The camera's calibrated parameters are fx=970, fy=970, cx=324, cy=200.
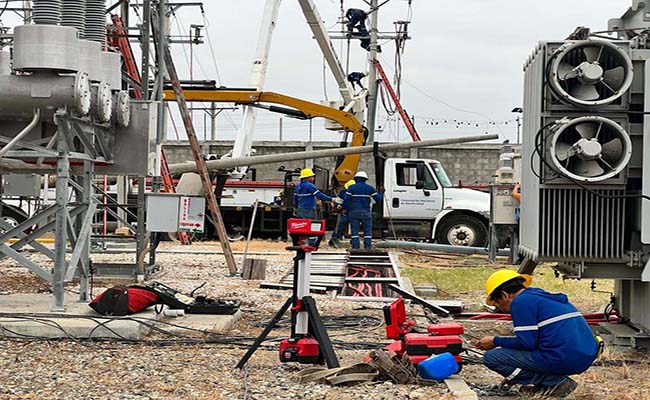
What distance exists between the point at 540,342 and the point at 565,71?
2.83 m

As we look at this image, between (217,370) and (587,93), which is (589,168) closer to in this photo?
(587,93)

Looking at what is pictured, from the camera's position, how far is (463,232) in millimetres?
23547

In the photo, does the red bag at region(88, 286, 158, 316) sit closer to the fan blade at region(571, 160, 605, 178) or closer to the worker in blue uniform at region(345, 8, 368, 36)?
the fan blade at region(571, 160, 605, 178)

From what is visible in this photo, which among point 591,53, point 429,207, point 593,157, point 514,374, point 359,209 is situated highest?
point 591,53

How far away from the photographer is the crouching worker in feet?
22.3

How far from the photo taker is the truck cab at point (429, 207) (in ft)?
77.2

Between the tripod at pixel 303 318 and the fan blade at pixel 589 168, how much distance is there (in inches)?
97.0

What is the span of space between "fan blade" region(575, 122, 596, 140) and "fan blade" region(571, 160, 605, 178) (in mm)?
216

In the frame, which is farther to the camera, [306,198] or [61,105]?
[306,198]

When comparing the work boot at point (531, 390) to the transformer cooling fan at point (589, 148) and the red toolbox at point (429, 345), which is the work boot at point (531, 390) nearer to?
the red toolbox at point (429, 345)

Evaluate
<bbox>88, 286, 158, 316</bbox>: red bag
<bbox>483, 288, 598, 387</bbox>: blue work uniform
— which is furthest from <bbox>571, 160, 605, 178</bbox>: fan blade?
<bbox>88, 286, 158, 316</bbox>: red bag

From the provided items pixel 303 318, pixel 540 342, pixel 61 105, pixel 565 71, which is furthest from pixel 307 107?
pixel 540 342

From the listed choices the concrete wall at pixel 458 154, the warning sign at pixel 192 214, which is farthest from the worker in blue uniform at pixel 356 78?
the warning sign at pixel 192 214

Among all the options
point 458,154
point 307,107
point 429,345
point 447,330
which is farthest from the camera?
point 458,154
